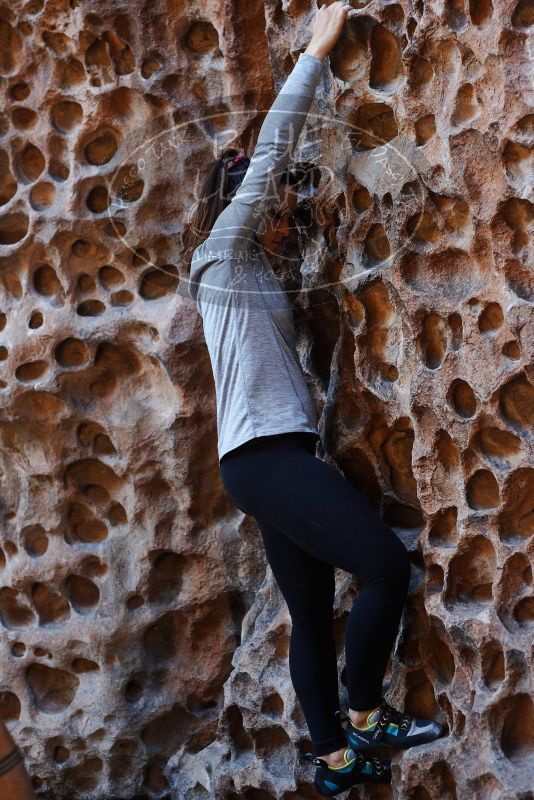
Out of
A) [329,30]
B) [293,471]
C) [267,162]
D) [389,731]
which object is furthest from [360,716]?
[329,30]

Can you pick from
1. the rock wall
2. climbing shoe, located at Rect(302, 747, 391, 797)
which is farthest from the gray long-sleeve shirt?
climbing shoe, located at Rect(302, 747, 391, 797)

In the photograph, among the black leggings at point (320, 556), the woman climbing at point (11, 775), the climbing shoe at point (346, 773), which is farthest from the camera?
the climbing shoe at point (346, 773)

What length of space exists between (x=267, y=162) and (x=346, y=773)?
1.43 meters

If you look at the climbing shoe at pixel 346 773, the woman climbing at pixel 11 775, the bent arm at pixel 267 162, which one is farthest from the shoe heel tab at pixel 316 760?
the bent arm at pixel 267 162

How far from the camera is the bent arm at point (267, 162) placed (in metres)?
2.33

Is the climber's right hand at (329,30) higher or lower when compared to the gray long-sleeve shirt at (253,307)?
higher

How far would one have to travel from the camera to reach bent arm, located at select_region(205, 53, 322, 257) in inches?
91.7

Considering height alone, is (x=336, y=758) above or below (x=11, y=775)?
below

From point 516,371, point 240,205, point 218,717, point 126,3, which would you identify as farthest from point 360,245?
point 218,717

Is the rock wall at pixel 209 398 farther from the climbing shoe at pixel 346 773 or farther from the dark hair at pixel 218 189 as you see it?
the dark hair at pixel 218 189

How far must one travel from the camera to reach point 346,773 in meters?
2.42

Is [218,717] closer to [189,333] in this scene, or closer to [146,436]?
[146,436]

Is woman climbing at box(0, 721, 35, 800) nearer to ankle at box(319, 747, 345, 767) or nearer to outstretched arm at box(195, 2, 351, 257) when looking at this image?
ankle at box(319, 747, 345, 767)

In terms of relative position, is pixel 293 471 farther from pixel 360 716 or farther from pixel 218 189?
pixel 218 189
